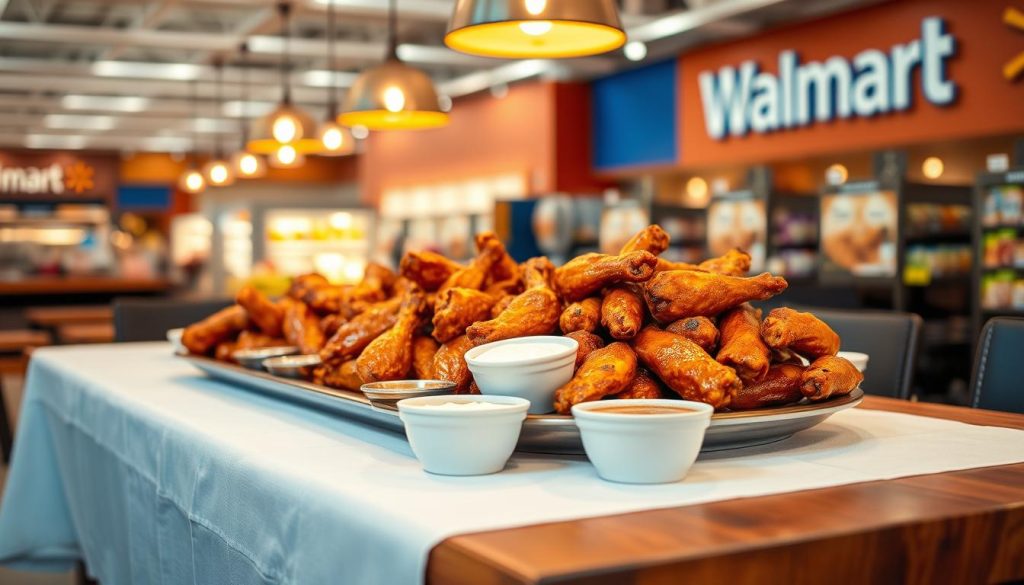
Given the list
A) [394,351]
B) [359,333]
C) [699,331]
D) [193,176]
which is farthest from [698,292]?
[193,176]

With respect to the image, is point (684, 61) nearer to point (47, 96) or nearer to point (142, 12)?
point (142, 12)

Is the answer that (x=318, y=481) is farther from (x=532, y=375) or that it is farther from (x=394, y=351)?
(x=394, y=351)

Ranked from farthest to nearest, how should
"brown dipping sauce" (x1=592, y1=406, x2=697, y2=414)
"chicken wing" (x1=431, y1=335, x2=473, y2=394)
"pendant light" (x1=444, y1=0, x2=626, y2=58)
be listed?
"pendant light" (x1=444, y1=0, x2=626, y2=58) < "chicken wing" (x1=431, y1=335, x2=473, y2=394) < "brown dipping sauce" (x1=592, y1=406, x2=697, y2=414)

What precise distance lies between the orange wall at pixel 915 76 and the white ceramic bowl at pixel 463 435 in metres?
6.82

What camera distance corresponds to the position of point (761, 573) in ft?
3.23

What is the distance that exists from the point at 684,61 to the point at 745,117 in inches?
43.9

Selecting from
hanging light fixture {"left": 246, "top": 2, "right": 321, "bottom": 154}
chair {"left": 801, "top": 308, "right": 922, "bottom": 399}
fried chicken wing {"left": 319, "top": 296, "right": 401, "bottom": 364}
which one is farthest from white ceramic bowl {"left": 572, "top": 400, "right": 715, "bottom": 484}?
hanging light fixture {"left": 246, "top": 2, "right": 321, "bottom": 154}

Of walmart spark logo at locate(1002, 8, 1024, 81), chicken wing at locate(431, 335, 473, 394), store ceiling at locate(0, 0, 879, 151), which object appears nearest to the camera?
chicken wing at locate(431, 335, 473, 394)

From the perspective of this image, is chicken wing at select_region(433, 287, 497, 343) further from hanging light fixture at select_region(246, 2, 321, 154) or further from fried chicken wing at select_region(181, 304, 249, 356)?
hanging light fixture at select_region(246, 2, 321, 154)

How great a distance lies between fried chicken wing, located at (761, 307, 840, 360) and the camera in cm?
152

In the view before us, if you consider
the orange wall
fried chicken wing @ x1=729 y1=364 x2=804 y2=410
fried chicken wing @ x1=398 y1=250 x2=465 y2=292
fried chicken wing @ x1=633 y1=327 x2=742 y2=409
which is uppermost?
the orange wall

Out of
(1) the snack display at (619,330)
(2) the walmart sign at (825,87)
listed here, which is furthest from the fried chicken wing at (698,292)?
(2) the walmart sign at (825,87)

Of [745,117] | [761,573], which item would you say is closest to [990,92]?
[745,117]

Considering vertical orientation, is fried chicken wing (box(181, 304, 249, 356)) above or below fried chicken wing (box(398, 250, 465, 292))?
below
